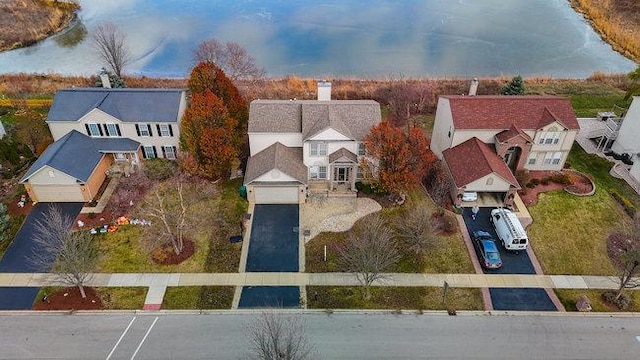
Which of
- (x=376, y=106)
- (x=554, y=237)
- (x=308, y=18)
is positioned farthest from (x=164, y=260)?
(x=308, y=18)

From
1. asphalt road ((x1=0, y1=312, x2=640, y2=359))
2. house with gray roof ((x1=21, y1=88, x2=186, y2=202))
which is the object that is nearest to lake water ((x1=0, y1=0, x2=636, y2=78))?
house with gray roof ((x1=21, y1=88, x2=186, y2=202))

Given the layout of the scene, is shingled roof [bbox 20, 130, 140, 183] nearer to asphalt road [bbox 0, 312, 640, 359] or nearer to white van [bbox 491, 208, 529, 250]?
asphalt road [bbox 0, 312, 640, 359]

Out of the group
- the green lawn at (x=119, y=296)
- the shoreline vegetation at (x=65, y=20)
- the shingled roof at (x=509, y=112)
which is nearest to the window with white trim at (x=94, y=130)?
the green lawn at (x=119, y=296)

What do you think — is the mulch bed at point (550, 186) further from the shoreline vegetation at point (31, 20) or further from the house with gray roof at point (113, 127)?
the shoreline vegetation at point (31, 20)

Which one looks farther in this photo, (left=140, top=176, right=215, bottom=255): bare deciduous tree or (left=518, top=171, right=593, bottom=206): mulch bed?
(left=518, top=171, right=593, bottom=206): mulch bed

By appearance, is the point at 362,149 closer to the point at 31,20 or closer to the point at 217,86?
the point at 217,86

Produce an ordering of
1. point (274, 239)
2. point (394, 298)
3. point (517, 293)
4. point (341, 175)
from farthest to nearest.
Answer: point (341, 175), point (274, 239), point (517, 293), point (394, 298)

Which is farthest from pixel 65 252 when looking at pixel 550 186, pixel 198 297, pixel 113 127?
pixel 550 186
